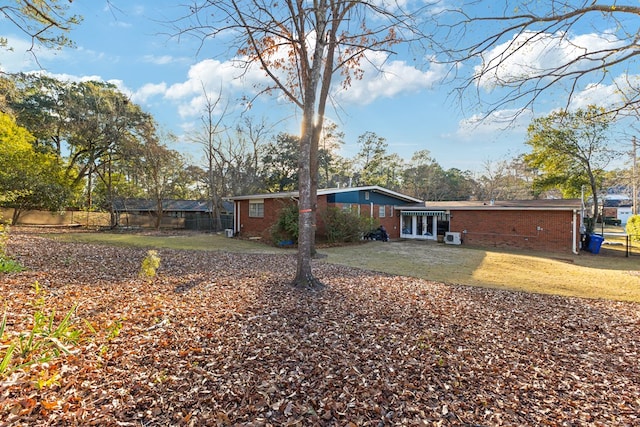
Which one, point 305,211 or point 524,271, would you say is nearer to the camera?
point 305,211

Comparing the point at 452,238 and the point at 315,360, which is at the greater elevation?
the point at 452,238

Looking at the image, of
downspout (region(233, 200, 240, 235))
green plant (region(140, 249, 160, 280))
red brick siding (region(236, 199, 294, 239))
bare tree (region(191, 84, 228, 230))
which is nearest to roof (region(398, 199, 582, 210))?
red brick siding (region(236, 199, 294, 239))

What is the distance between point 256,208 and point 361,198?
6438 mm

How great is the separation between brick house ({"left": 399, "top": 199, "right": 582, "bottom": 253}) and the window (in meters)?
9.98

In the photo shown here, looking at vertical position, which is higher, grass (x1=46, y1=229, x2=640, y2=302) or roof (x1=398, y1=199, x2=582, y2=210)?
roof (x1=398, y1=199, x2=582, y2=210)

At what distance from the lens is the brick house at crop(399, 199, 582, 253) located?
1500 cm

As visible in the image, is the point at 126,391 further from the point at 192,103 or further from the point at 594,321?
the point at 192,103

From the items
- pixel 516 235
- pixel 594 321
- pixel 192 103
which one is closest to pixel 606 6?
pixel 594 321

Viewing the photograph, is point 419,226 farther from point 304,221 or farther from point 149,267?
point 149,267

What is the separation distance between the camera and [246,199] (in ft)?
60.6

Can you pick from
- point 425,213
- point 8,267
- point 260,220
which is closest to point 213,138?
point 260,220

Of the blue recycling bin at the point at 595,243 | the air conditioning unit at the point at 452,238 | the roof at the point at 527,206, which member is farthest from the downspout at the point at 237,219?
the blue recycling bin at the point at 595,243

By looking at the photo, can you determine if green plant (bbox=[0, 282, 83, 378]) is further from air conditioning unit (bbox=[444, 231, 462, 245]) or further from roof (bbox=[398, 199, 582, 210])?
roof (bbox=[398, 199, 582, 210])

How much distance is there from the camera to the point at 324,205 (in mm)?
16281
